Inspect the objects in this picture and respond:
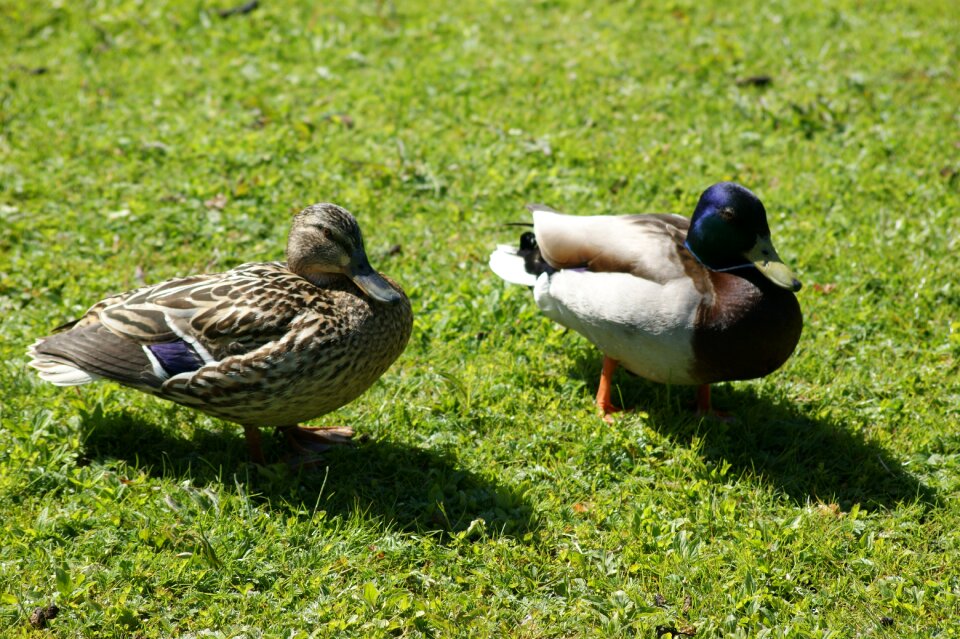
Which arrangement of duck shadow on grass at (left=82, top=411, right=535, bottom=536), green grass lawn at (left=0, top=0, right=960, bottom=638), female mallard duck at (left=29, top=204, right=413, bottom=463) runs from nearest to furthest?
green grass lawn at (left=0, top=0, right=960, bottom=638)
female mallard duck at (left=29, top=204, right=413, bottom=463)
duck shadow on grass at (left=82, top=411, right=535, bottom=536)

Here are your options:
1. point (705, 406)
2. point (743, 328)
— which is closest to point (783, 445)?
point (705, 406)

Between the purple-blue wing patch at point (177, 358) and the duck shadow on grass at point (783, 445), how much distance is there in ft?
6.62

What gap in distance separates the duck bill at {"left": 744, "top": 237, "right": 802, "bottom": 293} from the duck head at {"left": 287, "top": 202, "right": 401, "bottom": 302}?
165 centimetres

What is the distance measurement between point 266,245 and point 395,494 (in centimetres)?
242

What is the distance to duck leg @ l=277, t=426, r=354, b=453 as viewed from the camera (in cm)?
426

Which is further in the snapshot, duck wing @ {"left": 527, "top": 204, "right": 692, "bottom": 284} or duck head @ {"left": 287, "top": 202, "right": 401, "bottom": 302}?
duck wing @ {"left": 527, "top": 204, "right": 692, "bottom": 284}

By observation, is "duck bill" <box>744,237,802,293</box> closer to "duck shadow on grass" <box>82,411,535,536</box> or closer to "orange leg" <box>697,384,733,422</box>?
"orange leg" <box>697,384,733,422</box>

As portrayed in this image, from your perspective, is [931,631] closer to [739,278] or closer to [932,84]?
[739,278]

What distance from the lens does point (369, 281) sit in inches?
157

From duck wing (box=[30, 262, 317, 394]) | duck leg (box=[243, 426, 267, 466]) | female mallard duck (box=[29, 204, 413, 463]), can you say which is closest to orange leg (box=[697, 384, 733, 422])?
female mallard duck (box=[29, 204, 413, 463])

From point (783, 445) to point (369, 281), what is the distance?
6.93ft

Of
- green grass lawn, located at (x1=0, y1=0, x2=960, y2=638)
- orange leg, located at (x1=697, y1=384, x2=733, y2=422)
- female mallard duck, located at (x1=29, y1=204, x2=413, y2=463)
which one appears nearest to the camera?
green grass lawn, located at (x1=0, y1=0, x2=960, y2=638)

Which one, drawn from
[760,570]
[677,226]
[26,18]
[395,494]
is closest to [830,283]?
[677,226]

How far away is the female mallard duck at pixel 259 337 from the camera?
377cm
